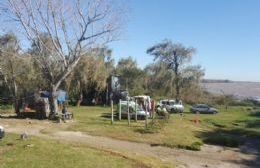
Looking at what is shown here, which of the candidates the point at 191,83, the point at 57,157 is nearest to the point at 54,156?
the point at 57,157

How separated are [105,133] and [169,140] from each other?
12.0ft

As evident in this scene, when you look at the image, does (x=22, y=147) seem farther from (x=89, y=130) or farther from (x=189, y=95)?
(x=189, y=95)

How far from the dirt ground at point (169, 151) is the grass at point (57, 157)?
205 cm

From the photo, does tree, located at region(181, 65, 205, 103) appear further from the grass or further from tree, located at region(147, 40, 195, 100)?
the grass

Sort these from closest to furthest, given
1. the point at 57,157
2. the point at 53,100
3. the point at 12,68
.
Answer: the point at 57,157
the point at 53,100
the point at 12,68

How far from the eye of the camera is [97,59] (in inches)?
2480

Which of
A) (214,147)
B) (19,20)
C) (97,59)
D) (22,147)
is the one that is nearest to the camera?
(22,147)

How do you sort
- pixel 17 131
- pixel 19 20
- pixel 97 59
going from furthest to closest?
pixel 97 59 → pixel 19 20 → pixel 17 131

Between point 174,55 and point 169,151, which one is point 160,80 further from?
point 169,151

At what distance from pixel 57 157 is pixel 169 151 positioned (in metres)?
7.31

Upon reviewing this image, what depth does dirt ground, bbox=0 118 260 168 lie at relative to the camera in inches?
799

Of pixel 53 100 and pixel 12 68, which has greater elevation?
pixel 12 68

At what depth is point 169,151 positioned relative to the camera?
22078 millimetres

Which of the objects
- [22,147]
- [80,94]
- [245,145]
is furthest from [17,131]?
[80,94]
